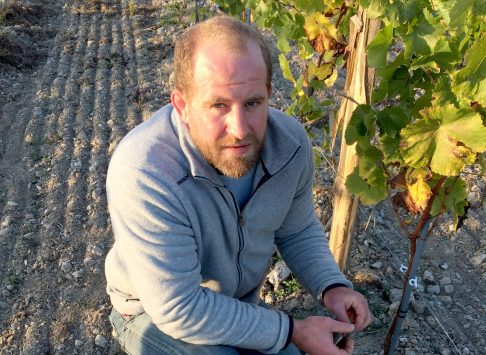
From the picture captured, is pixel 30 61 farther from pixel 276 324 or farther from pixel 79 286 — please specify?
pixel 276 324

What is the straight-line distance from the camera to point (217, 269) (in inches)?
88.3

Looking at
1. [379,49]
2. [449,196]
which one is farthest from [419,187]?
[379,49]

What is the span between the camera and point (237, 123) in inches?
76.1

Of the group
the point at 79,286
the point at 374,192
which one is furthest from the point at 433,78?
the point at 79,286

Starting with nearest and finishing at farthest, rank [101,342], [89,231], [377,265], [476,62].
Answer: [476,62], [101,342], [377,265], [89,231]

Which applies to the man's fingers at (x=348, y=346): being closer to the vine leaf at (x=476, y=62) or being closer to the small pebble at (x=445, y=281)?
the vine leaf at (x=476, y=62)

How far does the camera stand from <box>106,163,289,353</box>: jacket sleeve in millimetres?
1975

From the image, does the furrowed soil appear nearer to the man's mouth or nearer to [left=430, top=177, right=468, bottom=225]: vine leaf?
[left=430, top=177, right=468, bottom=225]: vine leaf

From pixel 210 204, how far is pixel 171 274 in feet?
0.90

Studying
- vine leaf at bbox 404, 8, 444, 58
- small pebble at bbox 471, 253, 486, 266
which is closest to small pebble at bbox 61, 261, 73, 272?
small pebble at bbox 471, 253, 486, 266

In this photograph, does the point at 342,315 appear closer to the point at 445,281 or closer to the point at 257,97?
the point at 257,97

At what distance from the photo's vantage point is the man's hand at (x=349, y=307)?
2229mm

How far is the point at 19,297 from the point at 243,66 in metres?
2.20

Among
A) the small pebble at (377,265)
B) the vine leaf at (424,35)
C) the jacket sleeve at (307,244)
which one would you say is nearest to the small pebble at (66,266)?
the jacket sleeve at (307,244)
